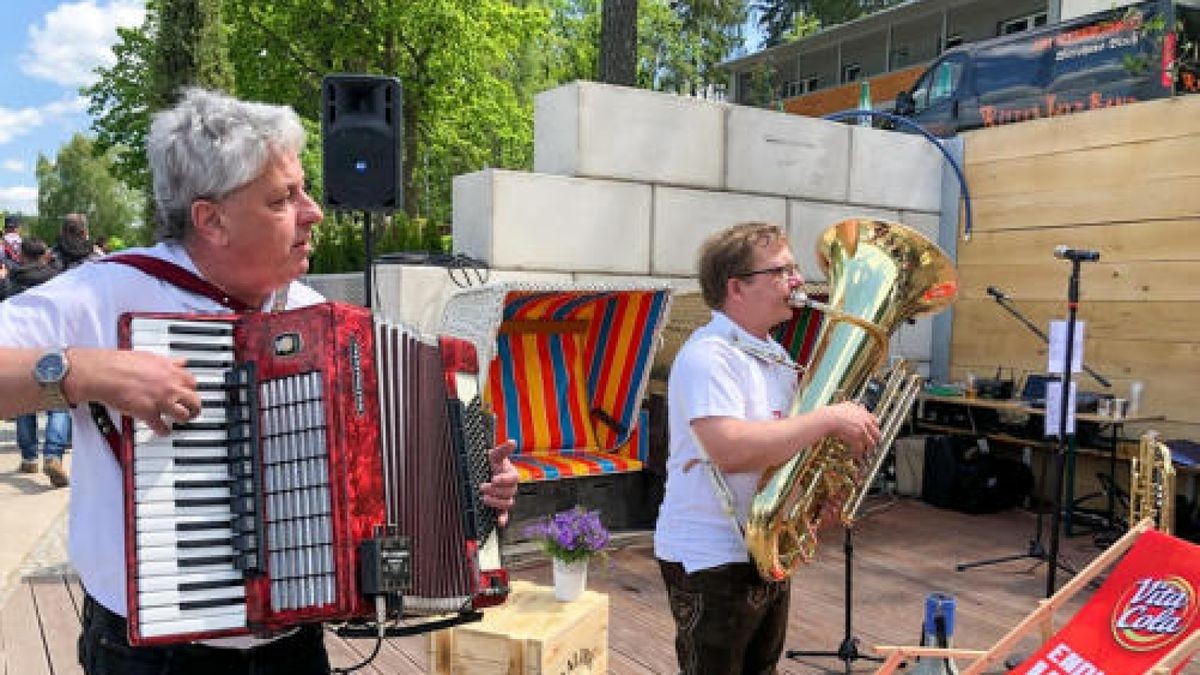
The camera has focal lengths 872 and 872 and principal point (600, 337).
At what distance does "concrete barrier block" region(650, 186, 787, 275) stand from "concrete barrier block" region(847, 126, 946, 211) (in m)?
1.33

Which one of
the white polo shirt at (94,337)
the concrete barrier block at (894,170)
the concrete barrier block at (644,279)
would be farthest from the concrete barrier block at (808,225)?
the white polo shirt at (94,337)

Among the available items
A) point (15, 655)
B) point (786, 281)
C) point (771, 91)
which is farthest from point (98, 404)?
point (771, 91)

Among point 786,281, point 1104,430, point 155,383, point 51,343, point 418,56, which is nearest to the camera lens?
point 155,383

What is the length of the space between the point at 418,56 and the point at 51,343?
1993 centimetres

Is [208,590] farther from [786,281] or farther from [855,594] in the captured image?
[855,594]

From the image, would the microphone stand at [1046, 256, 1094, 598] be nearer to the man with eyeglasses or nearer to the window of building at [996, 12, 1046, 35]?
the man with eyeglasses

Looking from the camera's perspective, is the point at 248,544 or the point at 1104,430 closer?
the point at 248,544

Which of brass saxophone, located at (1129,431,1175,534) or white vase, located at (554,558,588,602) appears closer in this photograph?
white vase, located at (554,558,588,602)

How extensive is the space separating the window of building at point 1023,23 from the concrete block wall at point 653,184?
1613 cm

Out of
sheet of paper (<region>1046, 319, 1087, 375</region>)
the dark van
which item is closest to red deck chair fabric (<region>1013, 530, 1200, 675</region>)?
sheet of paper (<region>1046, 319, 1087, 375</region>)

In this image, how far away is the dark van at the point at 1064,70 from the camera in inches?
307

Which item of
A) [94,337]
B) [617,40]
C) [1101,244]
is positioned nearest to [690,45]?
[617,40]

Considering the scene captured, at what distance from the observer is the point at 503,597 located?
5.66 ft

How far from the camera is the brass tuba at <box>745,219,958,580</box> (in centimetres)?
227
